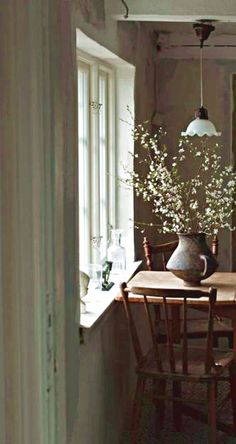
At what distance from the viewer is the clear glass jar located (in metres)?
3.74

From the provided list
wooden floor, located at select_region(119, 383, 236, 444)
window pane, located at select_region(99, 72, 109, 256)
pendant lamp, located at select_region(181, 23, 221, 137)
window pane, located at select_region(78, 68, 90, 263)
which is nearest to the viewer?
window pane, located at select_region(78, 68, 90, 263)

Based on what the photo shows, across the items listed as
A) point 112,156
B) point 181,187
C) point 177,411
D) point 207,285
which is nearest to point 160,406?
point 177,411

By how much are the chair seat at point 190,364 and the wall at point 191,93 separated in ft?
6.32

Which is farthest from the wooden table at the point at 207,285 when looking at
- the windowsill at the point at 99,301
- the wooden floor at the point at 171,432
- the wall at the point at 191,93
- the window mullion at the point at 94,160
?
the wall at the point at 191,93

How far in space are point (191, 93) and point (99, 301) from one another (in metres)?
2.29

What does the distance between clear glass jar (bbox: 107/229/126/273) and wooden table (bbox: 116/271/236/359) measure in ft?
0.39

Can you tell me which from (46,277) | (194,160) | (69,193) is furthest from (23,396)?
(194,160)

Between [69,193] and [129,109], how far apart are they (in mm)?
Answer: 2282

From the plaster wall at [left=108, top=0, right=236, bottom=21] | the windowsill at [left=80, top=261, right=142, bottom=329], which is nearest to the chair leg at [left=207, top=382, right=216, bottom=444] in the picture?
the windowsill at [left=80, top=261, right=142, bottom=329]

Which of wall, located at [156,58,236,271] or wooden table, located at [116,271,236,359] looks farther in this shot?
wall, located at [156,58,236,271]

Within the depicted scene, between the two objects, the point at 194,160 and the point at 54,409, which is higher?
the point at 194,160

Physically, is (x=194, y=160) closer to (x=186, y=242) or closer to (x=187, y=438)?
(x=186, y=242)

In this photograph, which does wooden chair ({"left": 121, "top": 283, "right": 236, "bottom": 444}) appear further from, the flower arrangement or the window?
the flower arrangement

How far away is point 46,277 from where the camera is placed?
1217mm
